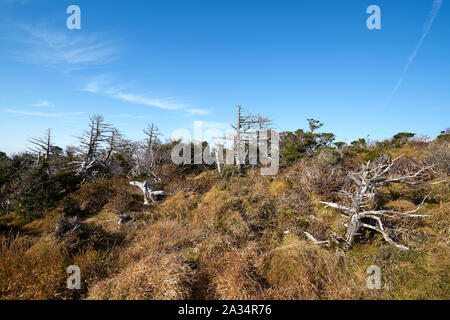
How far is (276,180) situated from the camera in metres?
10.5

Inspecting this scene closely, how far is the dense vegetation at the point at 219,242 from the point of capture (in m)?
3.81

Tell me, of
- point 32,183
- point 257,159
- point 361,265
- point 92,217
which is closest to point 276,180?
point 257,159

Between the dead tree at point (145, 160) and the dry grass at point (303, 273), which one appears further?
the dead tree at point (145, 160)

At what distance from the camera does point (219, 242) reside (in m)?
5.70
